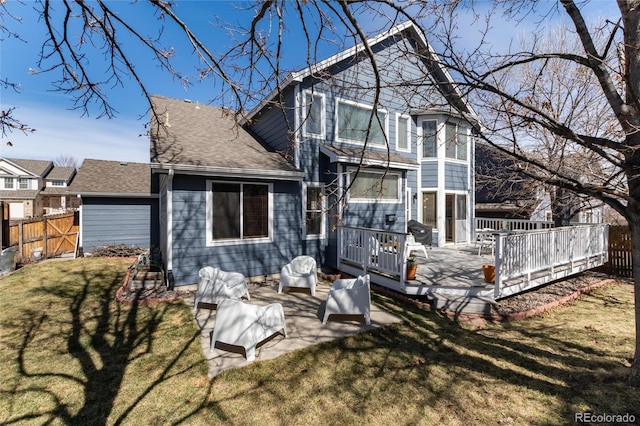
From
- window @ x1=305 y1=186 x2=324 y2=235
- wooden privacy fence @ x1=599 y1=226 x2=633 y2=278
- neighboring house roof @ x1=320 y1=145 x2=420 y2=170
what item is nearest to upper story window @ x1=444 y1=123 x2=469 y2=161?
neighboring house roof @ x1=320 y1=145 x2=420 y2=170

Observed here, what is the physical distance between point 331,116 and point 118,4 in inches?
253

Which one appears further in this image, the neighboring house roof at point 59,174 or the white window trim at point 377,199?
the neighboring house roof at point 59,174

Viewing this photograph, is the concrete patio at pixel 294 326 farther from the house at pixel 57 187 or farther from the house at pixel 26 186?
the house at pixel 57 187

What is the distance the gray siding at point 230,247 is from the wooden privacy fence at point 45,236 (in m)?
7.46

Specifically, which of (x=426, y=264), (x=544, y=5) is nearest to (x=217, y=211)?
(x=426, y=264)

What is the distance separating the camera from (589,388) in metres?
3.47

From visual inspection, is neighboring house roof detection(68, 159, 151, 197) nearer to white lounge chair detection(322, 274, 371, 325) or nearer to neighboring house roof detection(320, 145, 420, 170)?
neighboring house roof detection(320, 145, 420, 170)

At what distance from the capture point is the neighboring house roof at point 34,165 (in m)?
33.2

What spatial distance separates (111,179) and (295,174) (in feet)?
31.3

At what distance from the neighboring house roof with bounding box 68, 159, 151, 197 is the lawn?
692cm

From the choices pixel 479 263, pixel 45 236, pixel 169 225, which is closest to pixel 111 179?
pixel 45 236

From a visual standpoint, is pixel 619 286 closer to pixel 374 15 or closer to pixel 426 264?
pixel 426 264

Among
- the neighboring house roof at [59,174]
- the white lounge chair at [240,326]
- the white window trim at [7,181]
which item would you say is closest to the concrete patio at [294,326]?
the white lounge chair at [240,326]

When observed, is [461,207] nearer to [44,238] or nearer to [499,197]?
[499,197]
